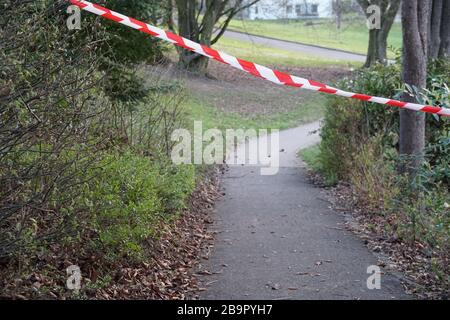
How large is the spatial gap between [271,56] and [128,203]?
→ 39394 millimetres

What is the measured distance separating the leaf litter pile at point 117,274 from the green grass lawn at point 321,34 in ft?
155

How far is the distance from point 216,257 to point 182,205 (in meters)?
1.21

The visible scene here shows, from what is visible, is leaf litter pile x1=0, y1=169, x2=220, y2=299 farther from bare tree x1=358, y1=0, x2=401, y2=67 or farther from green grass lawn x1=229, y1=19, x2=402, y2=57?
green grass lawn x1=229, y1=19, x2=402, y2=57

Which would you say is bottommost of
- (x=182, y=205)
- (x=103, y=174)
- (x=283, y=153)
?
(x=283, y=153)

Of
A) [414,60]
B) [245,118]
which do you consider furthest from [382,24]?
[414,60]

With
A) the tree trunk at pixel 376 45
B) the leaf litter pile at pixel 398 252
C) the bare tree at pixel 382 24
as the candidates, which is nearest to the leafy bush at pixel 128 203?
the leaf litter pile at pixel 398 252

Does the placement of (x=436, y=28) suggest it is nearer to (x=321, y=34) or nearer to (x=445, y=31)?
(x=445, y=31)

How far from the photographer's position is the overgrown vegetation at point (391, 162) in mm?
7277

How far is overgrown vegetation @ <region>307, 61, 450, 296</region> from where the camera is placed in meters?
7.28

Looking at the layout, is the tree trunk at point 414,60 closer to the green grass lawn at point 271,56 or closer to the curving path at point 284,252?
the curving path at point 284,252

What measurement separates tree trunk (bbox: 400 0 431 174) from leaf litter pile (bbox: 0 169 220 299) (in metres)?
3.39
